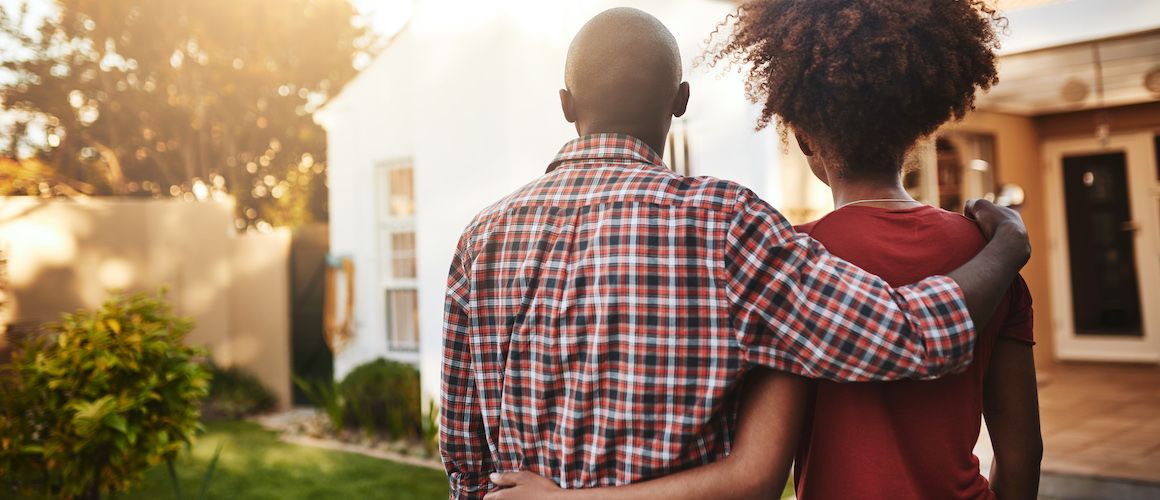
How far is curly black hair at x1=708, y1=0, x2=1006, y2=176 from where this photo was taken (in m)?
1.31

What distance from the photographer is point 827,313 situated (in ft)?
3.62

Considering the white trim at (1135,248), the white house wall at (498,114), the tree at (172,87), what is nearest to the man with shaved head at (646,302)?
the white house wall at (498,114)

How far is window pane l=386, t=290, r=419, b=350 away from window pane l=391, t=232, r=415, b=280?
0.18 meters

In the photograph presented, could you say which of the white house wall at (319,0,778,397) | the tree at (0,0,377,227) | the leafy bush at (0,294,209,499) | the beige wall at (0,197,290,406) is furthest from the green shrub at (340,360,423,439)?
the tree at (0,0,377,227)

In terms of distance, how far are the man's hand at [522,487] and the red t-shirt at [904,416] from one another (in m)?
0.40

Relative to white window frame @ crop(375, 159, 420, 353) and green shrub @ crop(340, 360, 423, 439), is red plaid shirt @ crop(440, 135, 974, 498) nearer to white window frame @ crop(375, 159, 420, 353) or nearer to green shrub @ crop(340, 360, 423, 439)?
green shrub @ crop(340, 360, 423, 439)

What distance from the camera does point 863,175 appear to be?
4.60 feet

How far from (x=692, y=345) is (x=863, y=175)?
0.47m

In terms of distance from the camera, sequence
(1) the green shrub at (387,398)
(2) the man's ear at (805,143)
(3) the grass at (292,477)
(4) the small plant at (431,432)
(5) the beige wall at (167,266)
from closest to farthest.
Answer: (2) the man's ear at (805,143), (3) the grass at (292,477), (4) the small plant at (431,432), (1) the green shrub at (387,398), (5) the beige wall at (167,266)

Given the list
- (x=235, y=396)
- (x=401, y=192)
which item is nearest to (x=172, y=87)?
(x=235, y=396)

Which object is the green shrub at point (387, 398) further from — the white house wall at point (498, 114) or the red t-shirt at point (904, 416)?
the red t-shirt at point (904, 416)

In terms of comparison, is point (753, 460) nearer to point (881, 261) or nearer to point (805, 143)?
point (881, 261)

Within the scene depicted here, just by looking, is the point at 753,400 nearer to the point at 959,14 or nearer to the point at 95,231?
the point at 959,14

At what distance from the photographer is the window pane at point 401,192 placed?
8.29 metres
